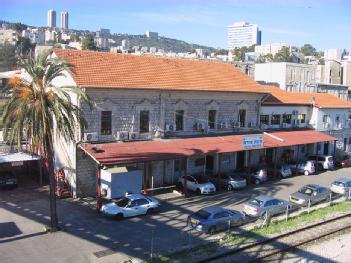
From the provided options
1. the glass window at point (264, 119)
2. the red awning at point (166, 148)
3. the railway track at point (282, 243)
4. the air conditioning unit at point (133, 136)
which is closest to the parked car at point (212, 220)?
the railway track at point (282, 243)

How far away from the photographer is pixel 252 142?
118 ft

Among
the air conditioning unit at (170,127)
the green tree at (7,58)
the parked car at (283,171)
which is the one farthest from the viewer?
the green tree at (7,58)

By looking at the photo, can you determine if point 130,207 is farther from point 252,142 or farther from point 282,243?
point 252,142

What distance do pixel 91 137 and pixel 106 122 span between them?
5.59 ft

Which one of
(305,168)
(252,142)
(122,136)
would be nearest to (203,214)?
(122,136)

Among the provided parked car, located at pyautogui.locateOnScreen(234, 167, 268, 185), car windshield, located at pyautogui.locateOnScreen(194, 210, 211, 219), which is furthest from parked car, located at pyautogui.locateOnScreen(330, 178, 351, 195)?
car windshield, located at pyautogui.locateOnScreen(194, 210, 211, 219)

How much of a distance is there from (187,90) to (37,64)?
14.8 metres

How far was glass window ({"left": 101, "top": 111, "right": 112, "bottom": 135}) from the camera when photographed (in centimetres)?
3094

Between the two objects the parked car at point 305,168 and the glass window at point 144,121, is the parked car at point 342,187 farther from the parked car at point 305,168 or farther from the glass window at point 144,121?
the glass window at point 144,121

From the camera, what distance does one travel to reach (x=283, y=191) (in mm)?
34625

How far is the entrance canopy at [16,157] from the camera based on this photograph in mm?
31234

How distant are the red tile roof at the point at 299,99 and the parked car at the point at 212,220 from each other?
20865 mm

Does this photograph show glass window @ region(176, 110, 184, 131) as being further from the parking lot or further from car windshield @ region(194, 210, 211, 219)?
car windshield @ region(194, 210, 211, 219)

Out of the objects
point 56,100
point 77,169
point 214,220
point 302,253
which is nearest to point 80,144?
point 77,169
